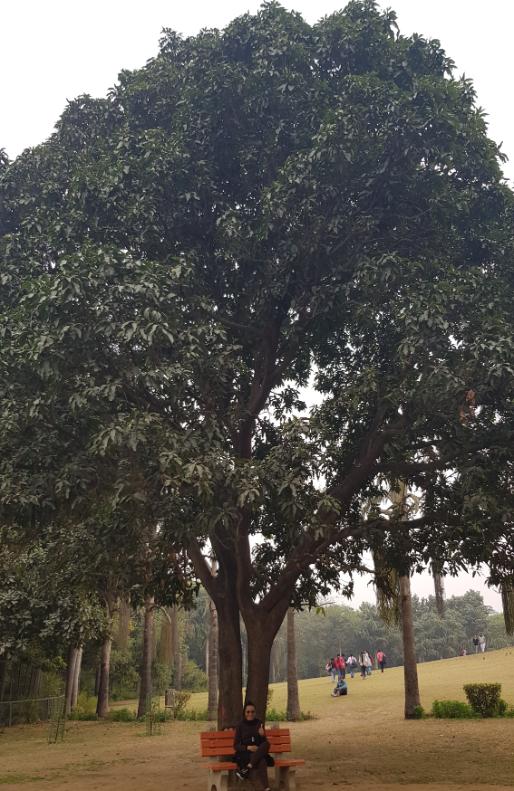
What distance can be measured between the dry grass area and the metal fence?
39.2 inches

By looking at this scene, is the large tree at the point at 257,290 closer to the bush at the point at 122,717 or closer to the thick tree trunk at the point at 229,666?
the thick tree trunk at the point at 229,666

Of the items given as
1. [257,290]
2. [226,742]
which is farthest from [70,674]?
[257,290]

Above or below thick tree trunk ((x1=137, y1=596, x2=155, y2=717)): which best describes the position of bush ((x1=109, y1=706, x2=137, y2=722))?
below

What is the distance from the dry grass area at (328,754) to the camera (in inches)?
446

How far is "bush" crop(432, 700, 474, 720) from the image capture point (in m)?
19.5

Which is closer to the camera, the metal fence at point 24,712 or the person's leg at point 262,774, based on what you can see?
the person's leg at point 262,774

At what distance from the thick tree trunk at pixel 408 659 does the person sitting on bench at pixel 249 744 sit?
10730 mm

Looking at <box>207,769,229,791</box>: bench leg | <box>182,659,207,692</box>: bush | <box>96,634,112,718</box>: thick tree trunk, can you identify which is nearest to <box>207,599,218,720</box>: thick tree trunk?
<box>96,634,112,718</box>: thick tree trunk

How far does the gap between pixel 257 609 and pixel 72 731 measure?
1438cm

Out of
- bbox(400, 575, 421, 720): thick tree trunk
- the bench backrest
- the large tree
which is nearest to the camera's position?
the large tree

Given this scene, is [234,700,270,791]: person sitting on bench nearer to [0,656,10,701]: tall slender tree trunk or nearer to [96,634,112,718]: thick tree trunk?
[0,656,10,701]: tall slender tree trunk

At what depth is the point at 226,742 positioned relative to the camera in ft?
33.1

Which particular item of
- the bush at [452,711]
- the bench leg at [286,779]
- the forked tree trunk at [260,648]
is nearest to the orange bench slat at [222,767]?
the bench leg at [286,779]

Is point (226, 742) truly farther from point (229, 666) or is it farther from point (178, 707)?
point (178, 707)
